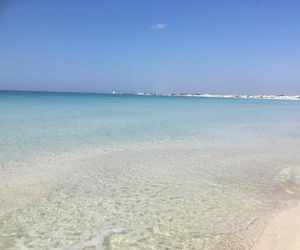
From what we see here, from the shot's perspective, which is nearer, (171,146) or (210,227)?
(210,227)

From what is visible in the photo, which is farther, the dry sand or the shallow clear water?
the shallow clear water

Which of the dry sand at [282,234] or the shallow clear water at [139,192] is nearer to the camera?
the dry sand at [282,234]

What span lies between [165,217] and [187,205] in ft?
2.39

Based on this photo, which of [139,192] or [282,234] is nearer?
[282,234]

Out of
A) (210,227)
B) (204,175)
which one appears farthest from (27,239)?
(204,175)

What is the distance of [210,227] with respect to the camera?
5137mm

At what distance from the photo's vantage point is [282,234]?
4949mm

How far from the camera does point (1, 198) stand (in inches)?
242

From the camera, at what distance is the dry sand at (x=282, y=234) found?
457 centimetres

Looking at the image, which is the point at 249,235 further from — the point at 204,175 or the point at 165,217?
the point at 204,175

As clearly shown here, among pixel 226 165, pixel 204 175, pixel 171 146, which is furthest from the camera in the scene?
pixel 171 146

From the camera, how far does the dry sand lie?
4574 mm

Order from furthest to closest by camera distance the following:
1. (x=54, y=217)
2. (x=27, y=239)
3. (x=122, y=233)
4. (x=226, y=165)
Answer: (x=226, y=165) → (x=54, y=217) → (x=122, y=233) → (x=27, y=239)

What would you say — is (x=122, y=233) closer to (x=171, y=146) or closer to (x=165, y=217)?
(x=165, y=217)
